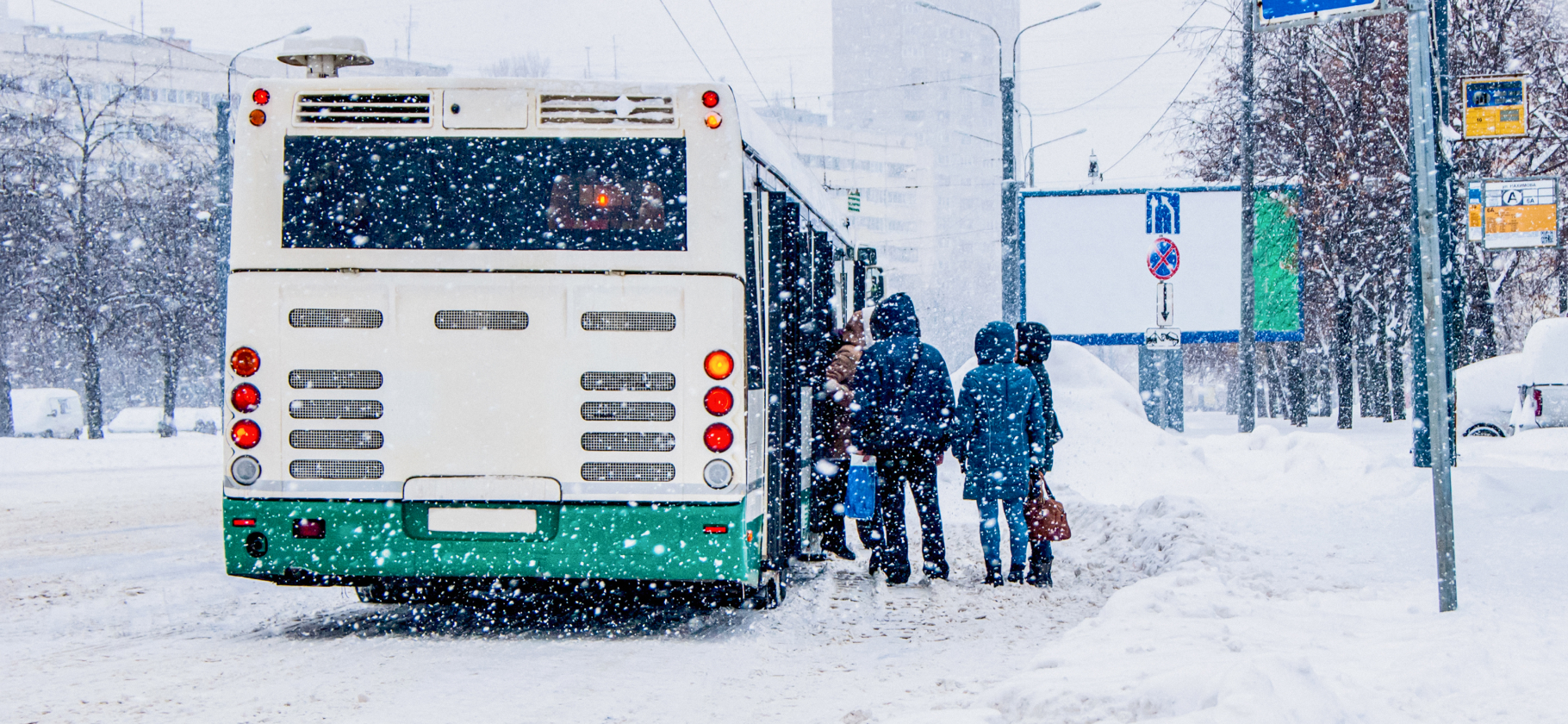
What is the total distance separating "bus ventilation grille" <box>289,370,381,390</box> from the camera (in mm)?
6441

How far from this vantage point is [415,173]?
260 inches

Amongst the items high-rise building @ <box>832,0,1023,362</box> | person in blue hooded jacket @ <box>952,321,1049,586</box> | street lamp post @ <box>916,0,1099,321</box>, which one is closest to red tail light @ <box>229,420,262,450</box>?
person in blue hooded jacket @ <box>952,321,1049,586</box>

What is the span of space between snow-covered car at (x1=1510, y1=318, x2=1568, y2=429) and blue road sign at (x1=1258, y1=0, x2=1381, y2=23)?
20.8 m

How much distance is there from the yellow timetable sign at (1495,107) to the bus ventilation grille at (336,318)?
32.7 ft

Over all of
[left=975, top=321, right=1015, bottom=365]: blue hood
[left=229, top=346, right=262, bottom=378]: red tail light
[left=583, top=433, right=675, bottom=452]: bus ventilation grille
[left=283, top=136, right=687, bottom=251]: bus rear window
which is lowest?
[left=583, top=433, right=675, bottom=452]: bus ventilation grille

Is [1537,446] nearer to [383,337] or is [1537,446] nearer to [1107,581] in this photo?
[1107,581]

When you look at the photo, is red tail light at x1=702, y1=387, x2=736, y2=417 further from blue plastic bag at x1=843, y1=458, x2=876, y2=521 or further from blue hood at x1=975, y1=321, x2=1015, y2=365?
blue plastic bag at x1=843, y1=458, x2=876, y2=521

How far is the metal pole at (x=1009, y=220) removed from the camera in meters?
24.1

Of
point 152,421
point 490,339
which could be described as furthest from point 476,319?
point 152,421

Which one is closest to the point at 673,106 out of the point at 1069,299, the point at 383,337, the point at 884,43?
the point at 383,337

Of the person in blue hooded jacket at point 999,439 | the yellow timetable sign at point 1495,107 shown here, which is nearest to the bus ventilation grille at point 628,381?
the person in blue hooded jacket at point 999,439

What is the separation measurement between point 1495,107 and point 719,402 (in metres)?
9.06

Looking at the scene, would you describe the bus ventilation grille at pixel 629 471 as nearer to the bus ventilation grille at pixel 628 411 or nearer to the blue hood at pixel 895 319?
the bus ventilation grille at pixel 628 411

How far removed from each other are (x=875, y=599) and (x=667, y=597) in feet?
5.58
